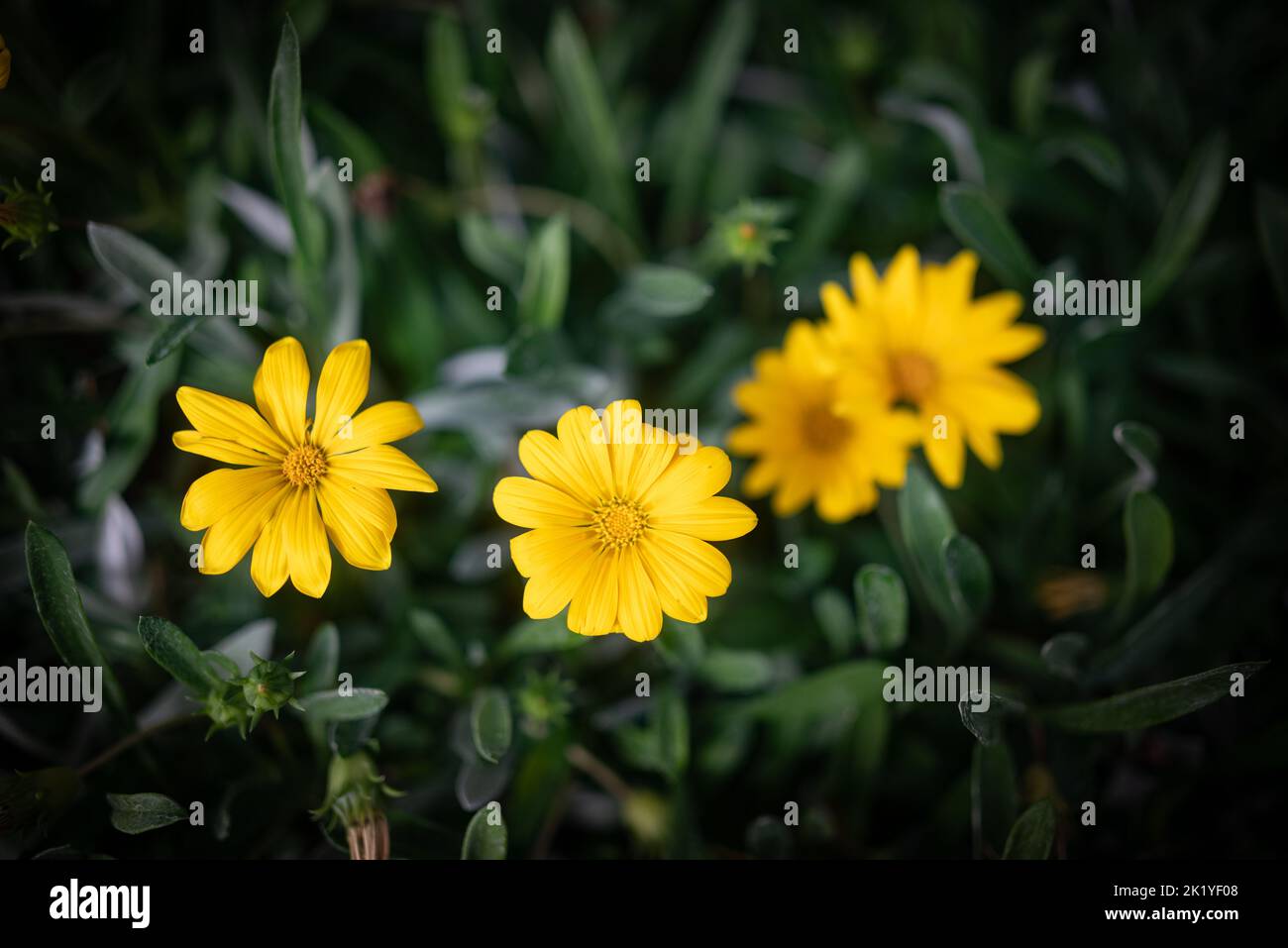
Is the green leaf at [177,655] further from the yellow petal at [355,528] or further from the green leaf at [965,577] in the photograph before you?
the green leaf at [965,577]

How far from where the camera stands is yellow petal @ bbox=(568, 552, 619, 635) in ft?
3.62

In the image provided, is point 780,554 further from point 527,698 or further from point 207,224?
point 207,224

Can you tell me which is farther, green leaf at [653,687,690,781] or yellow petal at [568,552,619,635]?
green leaf at [653,687,690,781]

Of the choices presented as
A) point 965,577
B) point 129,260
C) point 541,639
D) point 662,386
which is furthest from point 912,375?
point 129,260

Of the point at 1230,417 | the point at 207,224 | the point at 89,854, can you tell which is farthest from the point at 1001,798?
the point at 207,224

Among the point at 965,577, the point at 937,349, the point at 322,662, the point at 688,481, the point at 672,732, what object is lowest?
the point at 672,732

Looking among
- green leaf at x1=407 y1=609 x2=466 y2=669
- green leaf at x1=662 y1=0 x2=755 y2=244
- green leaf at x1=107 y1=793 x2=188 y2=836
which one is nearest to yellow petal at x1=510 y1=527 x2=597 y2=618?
green leaf at x1=407 y1=609 x2=466 y2=669

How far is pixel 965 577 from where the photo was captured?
1327mm

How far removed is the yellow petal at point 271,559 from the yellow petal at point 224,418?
105mm

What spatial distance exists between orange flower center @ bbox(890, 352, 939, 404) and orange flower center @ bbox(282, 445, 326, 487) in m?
0.91

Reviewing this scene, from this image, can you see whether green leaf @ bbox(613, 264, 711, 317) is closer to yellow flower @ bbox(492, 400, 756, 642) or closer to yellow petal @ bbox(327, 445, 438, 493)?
yellow flower @ bbox(492, 400, 756, 642)

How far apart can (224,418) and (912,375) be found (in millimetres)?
1055

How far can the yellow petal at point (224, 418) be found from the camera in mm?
1101

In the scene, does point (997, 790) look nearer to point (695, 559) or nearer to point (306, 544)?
point (695, 559)
